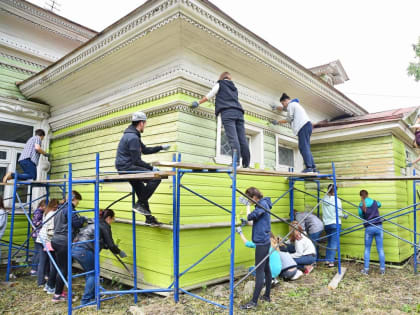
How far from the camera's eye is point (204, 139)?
5.48 m

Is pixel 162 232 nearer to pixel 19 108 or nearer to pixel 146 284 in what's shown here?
pixel 146 284

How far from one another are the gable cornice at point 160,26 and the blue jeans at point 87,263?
349cm

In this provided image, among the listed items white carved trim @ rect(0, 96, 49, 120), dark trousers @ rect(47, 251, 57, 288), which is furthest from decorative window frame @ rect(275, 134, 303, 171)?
white carved trim @ rect(0, 96, 49, 120)

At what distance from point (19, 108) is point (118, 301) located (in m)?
5.42

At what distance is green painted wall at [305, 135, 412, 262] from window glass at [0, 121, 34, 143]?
7.52 metres

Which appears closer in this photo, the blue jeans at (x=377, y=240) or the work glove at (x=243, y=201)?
the work glove at (x=243, y=201)

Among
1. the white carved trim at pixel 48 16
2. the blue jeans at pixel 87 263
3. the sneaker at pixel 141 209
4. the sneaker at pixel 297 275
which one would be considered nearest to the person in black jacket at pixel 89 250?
the blue jeans at pixel 87 263

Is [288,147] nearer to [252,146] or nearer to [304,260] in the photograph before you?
[252,146]

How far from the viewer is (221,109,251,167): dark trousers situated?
16.0 feet

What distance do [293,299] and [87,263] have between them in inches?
129

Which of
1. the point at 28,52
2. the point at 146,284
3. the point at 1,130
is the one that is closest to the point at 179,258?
the point at 146,284

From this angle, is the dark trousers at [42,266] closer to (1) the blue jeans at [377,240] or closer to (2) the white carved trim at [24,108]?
(2) the white carved trim at [24,108]

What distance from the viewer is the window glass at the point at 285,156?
25.2 feet

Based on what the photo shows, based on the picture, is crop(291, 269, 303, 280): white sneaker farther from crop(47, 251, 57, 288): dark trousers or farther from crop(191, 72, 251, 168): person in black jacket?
crop(47, 251, 57, 288): dark trousers
